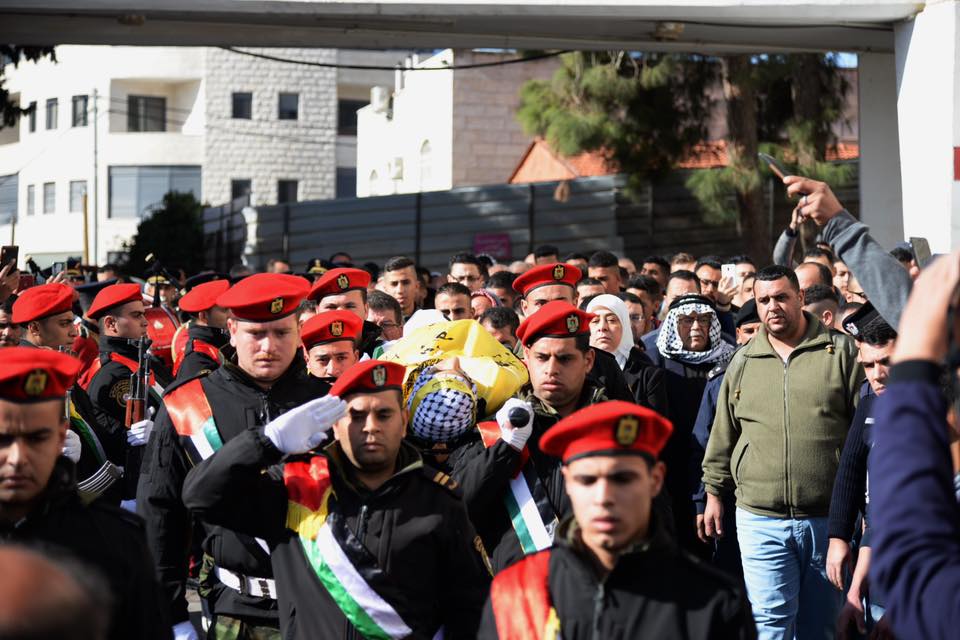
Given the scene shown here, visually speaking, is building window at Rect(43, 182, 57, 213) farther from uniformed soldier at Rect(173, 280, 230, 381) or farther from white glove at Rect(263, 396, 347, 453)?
white glove at Rect(263, 396, 347, 453)

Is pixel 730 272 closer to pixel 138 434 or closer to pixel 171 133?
pixel 138 434

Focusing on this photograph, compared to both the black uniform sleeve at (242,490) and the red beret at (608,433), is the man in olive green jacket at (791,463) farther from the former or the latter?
the red beret at (608,433)

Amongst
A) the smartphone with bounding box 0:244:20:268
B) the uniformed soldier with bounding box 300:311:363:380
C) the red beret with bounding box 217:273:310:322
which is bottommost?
the uniformed soldier with bounding box 300:311:363:380

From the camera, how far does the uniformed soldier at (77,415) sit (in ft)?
21.2

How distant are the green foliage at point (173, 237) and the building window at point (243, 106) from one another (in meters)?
10.7

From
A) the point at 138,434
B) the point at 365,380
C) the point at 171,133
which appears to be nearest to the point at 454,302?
the point at 138,434

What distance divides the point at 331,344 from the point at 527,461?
4.47 ft

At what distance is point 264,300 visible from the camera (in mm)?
5500

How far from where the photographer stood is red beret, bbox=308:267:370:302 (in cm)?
809

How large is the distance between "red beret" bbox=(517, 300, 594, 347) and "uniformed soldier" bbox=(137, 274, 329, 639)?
936 mm

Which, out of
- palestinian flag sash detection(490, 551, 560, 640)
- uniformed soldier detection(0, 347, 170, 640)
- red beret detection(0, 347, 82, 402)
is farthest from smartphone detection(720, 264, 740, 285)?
uniformed soldier detection(0, 347, 170, 640)

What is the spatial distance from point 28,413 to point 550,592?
159cm

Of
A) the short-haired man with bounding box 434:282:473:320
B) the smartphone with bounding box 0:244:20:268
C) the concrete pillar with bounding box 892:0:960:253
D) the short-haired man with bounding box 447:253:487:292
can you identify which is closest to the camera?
the short-haired man with bounding box 434:282:473:320

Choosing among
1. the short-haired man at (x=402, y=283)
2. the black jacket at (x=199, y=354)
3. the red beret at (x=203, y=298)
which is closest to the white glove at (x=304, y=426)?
the black jacket at (x=199, y=354)
